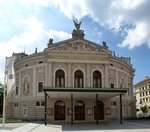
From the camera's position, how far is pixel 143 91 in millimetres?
93750

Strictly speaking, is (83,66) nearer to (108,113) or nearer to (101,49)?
(101,49)

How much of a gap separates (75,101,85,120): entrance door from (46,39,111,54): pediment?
25.8 ft

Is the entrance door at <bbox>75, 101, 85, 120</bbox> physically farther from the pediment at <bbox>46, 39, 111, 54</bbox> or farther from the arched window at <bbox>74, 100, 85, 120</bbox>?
the pediment at <bbox>46, 39, 111, 54</bbox>

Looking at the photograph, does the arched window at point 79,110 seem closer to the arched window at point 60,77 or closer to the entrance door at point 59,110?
the entrance door at point 59,110

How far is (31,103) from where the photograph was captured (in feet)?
139

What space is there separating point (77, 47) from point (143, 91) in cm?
5754

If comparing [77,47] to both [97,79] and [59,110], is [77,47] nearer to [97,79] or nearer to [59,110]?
[97,79]

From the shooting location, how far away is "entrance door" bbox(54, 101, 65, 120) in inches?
1580

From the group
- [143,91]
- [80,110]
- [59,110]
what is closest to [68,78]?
[59,110]

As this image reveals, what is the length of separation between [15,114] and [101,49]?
1728 centimetres

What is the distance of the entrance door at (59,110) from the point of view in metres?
40.1

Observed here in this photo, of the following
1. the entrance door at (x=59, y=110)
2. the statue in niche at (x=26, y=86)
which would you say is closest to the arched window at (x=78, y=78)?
the entrance door at (x=59, y=110)

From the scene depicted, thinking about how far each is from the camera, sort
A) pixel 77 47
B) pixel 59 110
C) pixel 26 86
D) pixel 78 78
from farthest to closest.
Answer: pixel 26 86 < pixel 77 47 < pixel 78 78 < pixel 59 110

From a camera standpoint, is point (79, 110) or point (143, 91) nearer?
point (79, 110)
